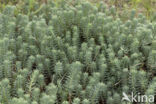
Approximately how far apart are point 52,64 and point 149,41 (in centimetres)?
99

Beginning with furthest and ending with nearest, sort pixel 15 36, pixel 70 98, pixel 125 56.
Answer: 1. pixel 15 36
2. pixel 125 56
3. pixel 70 98

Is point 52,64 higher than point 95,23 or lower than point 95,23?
lower

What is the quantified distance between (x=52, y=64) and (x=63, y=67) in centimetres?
14

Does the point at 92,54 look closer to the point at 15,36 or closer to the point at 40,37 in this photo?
the point at 40,37

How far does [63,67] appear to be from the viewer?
2.53 meters

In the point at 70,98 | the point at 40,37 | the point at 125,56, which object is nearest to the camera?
the point at 70,98

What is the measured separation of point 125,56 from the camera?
2.46 m

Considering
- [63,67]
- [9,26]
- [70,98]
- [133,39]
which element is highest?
[9,26]

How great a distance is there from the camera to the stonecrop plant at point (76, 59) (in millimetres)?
2240

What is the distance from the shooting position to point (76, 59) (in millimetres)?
2592

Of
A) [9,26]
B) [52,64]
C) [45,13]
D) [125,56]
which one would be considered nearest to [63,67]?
[52,64]

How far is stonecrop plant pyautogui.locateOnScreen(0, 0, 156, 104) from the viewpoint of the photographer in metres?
2.24

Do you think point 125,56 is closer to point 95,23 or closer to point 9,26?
point 95,23

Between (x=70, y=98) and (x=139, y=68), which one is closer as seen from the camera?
(x=70, y=98)
